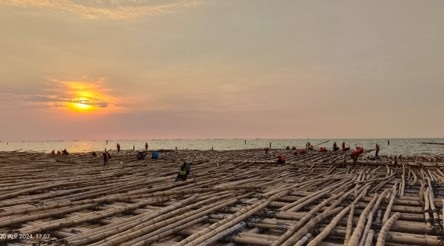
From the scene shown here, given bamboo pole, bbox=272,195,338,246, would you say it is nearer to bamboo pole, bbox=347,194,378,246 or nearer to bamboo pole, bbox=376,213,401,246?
bamboo pole, bbox=347,194,378,246

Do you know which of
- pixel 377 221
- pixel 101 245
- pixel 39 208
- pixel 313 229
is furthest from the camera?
pixel 39 208

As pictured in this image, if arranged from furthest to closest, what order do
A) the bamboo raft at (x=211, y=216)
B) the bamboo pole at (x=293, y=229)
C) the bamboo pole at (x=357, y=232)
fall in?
the bamboo raft at (x=211, y=216), the bamboo pole at (x=293, y=229), the bamboo pole at (x=357, y=232)

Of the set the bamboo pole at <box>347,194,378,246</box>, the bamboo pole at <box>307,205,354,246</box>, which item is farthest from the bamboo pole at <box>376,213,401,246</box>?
the bamboo pole at <box>307,205,354,246</box>

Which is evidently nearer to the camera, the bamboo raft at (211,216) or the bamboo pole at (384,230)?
the bamboo pole at (384,230)

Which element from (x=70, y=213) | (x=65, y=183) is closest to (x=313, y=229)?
(x=70, y=213)

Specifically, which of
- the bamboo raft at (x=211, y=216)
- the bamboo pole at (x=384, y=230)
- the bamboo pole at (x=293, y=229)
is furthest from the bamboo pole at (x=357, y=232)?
the bamboo pole at (x=293, y=229)

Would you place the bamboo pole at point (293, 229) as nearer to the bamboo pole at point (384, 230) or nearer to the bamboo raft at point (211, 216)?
the bamboo raft at point (211, 216)

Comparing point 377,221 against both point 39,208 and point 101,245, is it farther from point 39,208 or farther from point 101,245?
point 39,208

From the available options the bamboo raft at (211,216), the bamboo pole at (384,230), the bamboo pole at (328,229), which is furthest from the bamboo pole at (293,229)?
the bamboo pole at (384,230)

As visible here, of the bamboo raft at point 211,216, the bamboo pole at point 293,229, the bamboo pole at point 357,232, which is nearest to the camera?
the bamboo pole at point 357,232

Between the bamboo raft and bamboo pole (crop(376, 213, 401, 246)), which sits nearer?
bamboo pole (crop(376, 213, 401, 246))

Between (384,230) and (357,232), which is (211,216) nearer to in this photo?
(357,232)

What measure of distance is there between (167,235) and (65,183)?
7780 millimetres

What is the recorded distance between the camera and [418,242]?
21.2ft
